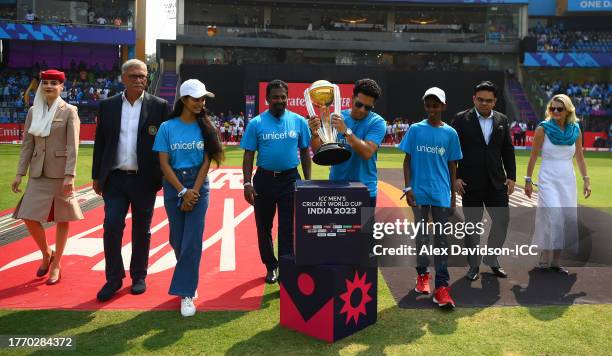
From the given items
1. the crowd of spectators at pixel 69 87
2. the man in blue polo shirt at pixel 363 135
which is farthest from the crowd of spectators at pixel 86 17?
the man in blue polo shirt at pixel 363 135

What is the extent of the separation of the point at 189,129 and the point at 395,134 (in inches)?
1172

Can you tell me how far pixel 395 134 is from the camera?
33531mm

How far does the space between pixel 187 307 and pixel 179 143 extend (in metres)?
1.36

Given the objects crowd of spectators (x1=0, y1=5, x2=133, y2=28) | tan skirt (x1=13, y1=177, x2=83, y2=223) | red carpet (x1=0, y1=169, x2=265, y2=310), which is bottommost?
red carpet (x1=0, y1=169, x2=265, y2=310)

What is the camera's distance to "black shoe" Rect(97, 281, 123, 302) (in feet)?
15.6

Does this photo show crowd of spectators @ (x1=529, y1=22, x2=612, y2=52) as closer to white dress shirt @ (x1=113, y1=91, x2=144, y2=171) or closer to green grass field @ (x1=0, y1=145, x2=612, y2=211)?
green grass field @ (x1=0, y1=145, x2=612, y2=211)

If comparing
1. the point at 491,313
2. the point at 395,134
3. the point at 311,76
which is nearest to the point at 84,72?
the point at 311,76

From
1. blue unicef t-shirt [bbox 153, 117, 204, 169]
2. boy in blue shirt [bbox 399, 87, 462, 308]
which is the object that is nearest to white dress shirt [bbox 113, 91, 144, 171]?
blue unicef t-shirt [bbox 153, 117, 204, 169]

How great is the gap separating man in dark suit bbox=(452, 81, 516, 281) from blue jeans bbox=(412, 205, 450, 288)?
2.35ft

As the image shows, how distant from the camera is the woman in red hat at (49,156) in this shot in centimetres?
525

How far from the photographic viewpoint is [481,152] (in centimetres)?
548

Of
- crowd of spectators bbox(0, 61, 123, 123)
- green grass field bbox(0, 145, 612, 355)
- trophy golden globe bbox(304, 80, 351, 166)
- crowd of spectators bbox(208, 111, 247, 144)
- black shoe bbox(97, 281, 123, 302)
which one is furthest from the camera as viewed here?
crowd of spectators bbox(208, 111, 247, 144)

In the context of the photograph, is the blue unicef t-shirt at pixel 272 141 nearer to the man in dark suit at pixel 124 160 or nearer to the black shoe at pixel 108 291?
the man in dark suit at pixel 124 160

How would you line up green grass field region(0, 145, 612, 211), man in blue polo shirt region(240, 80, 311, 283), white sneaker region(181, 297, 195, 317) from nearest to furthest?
white sneaker region(181, 297, 195, 317) → man in blue polo shirt region(240, 80, 311, 283) → green grass field region(0, 145, 612, 211)
